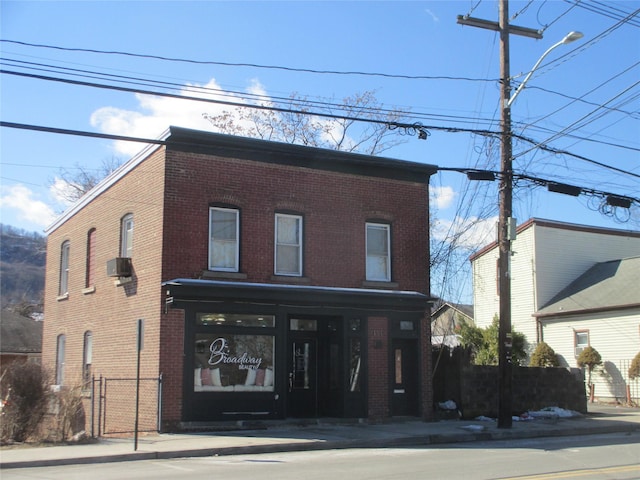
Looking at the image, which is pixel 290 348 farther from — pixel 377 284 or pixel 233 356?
pixel 377 284

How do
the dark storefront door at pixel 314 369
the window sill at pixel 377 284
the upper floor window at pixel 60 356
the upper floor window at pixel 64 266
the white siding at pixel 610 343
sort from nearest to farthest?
the dark storefront door at pixel 314 369
the window sill at pixel 377 284
the upper floor window at pixel 60 356
the upper floor window at pixel 64 266
the white siding at pixel 610 343

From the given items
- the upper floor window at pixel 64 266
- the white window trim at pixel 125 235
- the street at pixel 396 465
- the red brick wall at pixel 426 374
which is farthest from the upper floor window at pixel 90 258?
the street at pixel 396 465

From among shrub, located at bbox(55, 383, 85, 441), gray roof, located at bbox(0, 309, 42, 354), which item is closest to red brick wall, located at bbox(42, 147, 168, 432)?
shrub, located at bbox(55, 383, 85, 441)

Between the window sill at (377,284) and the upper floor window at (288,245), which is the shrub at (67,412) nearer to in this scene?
the upper floor window at (288,245)

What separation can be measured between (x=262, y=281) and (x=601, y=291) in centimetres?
1741

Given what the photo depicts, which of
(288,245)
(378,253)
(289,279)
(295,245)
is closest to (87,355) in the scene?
(289,279)

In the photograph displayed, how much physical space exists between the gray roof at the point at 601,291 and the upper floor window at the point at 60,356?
774 inches

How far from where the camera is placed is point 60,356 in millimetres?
24500

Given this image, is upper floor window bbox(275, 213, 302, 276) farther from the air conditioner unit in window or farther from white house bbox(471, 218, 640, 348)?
white house bbox(471, 218, 640, 348)

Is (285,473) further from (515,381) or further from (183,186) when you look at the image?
(515,381)

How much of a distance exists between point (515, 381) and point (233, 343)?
920 cm

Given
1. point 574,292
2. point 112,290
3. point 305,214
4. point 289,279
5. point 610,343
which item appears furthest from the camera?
point 574,292

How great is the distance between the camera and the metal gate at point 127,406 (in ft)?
54.9

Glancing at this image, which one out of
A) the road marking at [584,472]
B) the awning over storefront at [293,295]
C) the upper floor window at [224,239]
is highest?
the upper floor window at [224,239]
